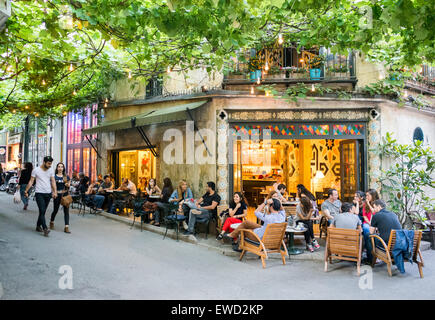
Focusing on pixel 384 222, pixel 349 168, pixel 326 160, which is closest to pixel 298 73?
pixel 349 168

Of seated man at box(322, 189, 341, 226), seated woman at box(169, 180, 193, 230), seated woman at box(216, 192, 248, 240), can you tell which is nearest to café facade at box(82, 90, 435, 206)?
seated woman at box(169, 180, 193, 230)

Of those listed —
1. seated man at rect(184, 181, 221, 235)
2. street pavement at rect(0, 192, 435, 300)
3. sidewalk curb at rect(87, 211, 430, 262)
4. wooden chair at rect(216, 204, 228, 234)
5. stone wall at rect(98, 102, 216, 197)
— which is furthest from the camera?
stone wall at rect(98, 102, 216, 197)

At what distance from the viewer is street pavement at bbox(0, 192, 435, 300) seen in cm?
504

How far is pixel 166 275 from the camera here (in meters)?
5.91

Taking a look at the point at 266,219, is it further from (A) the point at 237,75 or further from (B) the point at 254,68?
(B) the point at 254,68

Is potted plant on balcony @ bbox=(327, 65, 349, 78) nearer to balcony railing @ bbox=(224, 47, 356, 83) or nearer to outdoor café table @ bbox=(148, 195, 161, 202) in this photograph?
balcony railing @ bbox=(224, 47, 356, 83)

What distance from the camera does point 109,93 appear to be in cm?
1596

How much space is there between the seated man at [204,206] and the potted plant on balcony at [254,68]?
370 cm

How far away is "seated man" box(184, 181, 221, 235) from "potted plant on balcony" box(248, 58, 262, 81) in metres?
3.70

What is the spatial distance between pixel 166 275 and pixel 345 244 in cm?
344

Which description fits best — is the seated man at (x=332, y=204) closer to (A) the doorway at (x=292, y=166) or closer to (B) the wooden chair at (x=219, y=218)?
(B) the wooden chair at (x=219, y=218)

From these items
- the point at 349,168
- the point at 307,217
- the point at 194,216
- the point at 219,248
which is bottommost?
the point at 219,248

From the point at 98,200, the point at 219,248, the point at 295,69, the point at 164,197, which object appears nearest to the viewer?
the point at 219,248

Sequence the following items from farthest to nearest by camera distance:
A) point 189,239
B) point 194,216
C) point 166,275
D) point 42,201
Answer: point 194,216 < point 189,239 < point 42,201 < point 166,275
